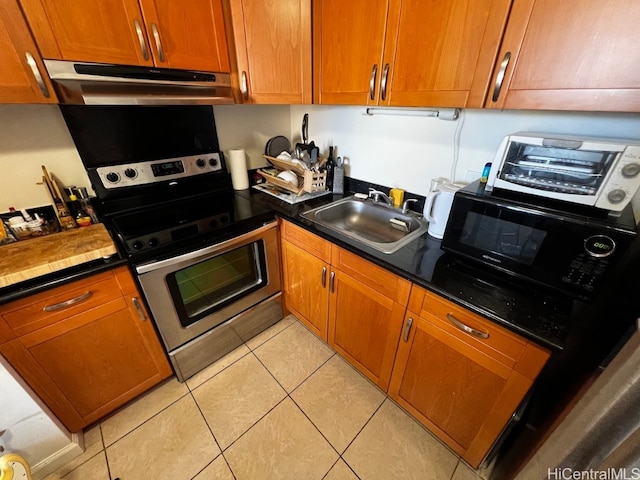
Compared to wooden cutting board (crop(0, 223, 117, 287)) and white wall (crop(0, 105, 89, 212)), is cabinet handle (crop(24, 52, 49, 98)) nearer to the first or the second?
white wall (crop(0, 105, 89, 212))

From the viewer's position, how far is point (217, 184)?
1.83 metres

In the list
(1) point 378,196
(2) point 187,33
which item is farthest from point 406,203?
(2) point 187,33

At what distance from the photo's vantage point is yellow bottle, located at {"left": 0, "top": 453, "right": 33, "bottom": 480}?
2.96 ft

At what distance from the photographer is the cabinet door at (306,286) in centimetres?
151

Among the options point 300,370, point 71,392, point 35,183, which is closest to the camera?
point 71,392

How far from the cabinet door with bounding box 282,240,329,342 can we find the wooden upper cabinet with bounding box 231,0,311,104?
2.82 ft

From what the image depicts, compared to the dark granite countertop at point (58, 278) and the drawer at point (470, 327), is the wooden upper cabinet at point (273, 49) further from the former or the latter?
the drawer at point (470, 327)

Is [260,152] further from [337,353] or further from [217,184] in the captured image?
[337,353]

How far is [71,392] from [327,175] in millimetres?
1730

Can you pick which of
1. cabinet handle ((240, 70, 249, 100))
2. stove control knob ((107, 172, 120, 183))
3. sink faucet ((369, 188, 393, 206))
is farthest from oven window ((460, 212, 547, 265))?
stove control knob ((107, 172, 120, 183))

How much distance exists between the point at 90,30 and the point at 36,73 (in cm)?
25

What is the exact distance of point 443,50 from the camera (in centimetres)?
97

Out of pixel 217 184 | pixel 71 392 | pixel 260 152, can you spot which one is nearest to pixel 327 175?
pixel 260 152

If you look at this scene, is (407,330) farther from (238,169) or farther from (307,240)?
(238,169)
